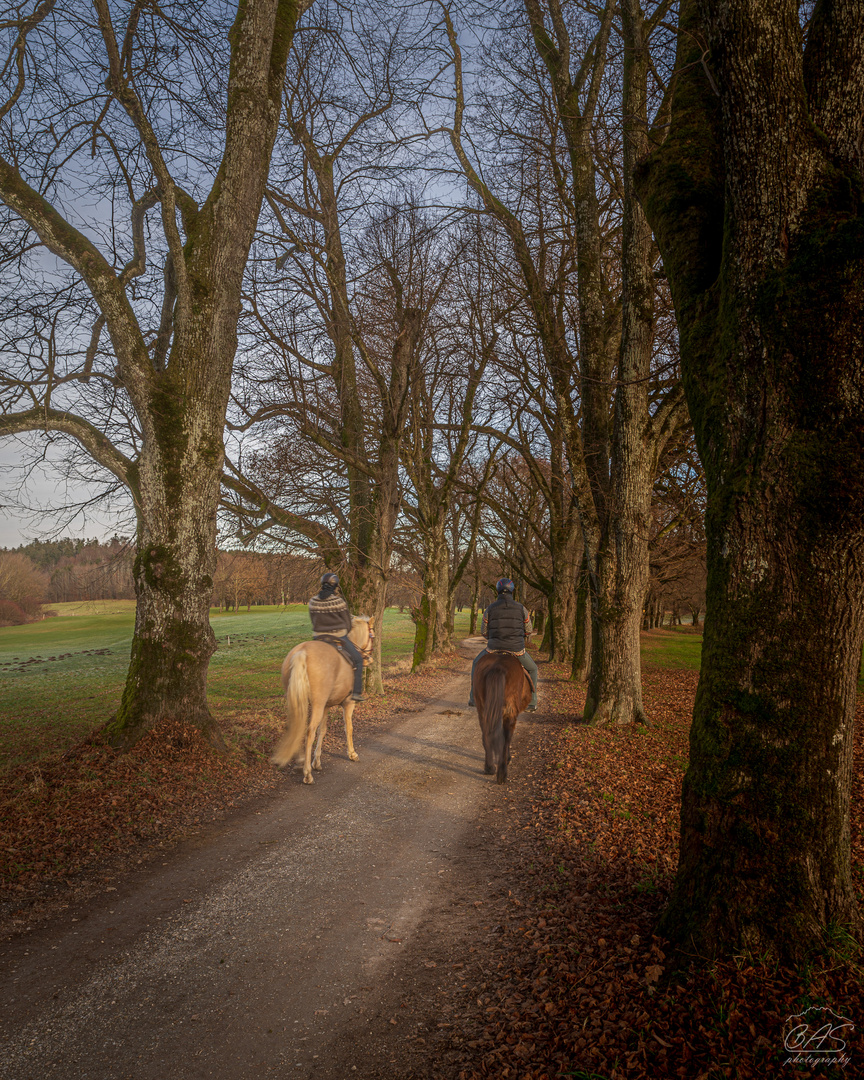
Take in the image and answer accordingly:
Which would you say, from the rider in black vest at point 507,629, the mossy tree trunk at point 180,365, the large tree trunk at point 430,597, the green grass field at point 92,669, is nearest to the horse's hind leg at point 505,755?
the rider in black vest at point 507,629

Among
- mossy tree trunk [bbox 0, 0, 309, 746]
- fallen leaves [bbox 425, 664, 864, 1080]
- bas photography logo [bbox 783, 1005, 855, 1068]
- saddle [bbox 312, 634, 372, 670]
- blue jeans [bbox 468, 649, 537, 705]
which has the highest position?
mossy tree trunk [bbox 0, 0, 309, 746]

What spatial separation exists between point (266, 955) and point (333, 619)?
5.20m

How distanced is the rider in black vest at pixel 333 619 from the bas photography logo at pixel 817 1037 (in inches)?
270

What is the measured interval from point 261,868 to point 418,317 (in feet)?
43.1

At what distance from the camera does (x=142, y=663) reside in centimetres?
754

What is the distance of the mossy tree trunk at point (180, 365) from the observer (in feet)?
24.9

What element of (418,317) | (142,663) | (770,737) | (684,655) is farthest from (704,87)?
(684,655)

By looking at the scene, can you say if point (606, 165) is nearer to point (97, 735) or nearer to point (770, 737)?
point (770, 737)

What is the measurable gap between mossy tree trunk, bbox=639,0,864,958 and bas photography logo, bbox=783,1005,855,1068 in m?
0.41

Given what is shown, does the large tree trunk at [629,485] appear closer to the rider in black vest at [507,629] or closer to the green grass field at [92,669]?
the rider in black vest at [507,629]

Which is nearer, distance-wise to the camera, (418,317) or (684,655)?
(418,317)

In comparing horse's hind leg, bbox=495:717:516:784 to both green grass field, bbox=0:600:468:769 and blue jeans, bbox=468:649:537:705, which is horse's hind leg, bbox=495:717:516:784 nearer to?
blue jeans, bbox=468:649:537:705

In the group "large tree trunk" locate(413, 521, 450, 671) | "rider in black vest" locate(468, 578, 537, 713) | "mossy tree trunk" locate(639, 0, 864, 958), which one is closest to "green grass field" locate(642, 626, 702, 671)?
"large tree trunk" locate(413, 521, 450, 671)

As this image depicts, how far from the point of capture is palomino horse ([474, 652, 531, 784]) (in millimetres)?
7723
